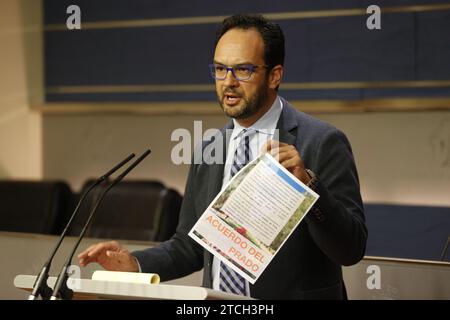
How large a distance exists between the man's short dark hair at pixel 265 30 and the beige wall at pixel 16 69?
2937mm

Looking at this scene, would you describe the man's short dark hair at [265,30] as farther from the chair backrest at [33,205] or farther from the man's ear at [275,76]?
the chair backrest at [33,205]

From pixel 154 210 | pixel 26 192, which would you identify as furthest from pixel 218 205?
pixel 26 192

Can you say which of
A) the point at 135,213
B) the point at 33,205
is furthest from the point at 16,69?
the point at 135,213

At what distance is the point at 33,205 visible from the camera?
431cm

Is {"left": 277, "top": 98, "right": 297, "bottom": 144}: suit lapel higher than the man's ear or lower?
lower

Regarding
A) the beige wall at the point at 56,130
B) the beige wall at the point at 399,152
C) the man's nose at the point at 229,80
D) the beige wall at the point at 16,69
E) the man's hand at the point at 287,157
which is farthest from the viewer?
the beige wall at the point at 16,69

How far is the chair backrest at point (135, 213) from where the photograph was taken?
3.74 meters

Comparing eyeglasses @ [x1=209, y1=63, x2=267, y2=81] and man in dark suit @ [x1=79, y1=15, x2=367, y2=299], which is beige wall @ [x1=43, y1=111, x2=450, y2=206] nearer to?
man in dark suit @ [x1=79, y1=15, x2=367, y2=299]

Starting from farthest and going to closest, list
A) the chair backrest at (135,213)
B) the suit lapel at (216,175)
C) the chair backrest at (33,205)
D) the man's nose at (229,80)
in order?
the chair backrest at (33,205) < the chair backrest at (135,213) < the suit lapel at (216,175) < the man's nose at (229,80)

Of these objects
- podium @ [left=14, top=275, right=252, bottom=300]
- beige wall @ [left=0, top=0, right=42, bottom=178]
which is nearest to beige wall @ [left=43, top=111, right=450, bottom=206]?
beige wall @ [left=0, top=0, right=42, bottom=178]

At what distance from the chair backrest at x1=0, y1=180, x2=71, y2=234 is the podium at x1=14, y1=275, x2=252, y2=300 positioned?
253 cm

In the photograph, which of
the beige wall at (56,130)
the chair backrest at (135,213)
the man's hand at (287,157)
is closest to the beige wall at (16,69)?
the beige wall at (56,130)

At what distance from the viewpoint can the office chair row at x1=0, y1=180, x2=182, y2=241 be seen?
3773 mm

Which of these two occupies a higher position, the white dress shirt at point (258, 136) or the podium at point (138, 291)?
the white dress shirt at point (258, 136)
